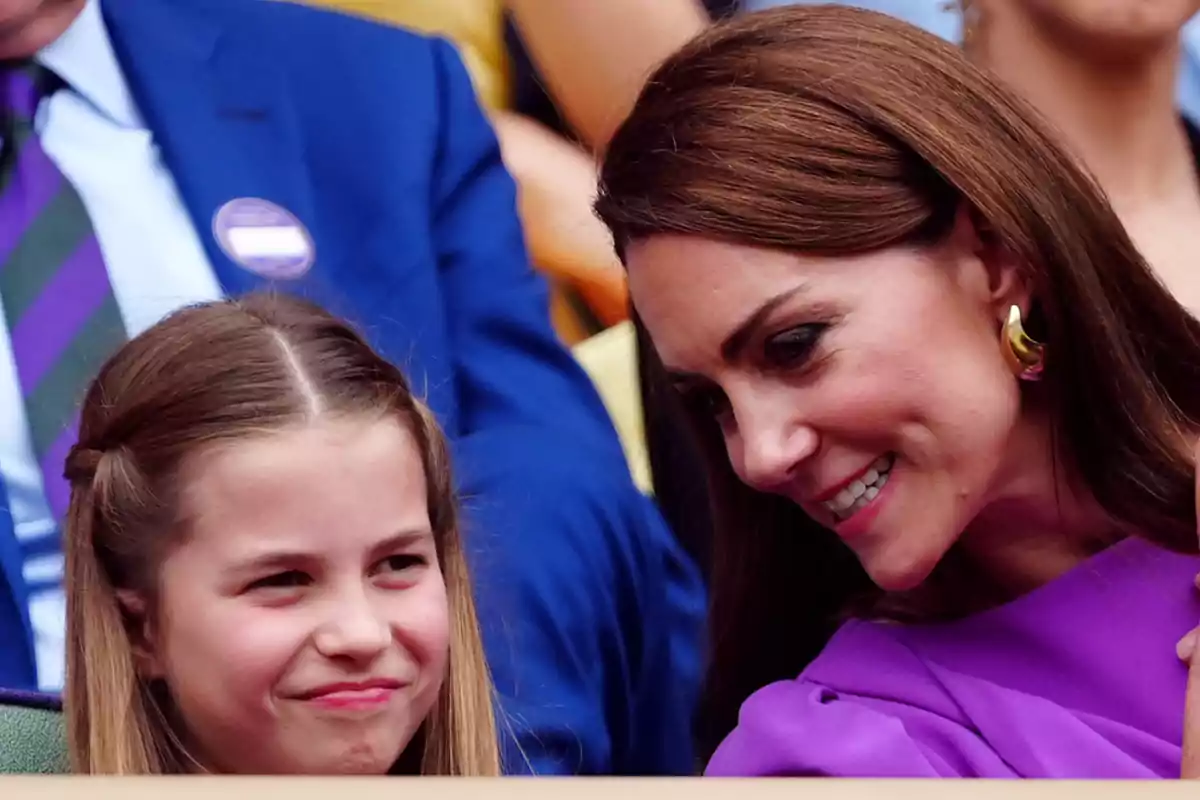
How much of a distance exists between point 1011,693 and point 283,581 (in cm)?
29

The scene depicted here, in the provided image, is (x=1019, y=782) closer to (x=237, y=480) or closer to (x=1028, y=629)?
(x=1028, y=629)

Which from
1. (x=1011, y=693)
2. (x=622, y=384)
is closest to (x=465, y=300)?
(x=622, y=384)

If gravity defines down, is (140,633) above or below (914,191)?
below

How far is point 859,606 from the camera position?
2.89ft

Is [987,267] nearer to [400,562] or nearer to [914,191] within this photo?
[914,191]

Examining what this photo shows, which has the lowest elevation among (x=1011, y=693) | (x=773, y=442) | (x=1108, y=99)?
(x=1011, y=693)

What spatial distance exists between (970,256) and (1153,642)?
17 centimetres

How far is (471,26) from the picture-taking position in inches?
38.0

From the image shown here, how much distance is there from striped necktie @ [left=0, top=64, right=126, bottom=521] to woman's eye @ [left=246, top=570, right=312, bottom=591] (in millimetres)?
131

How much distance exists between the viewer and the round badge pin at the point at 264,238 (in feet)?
2.86

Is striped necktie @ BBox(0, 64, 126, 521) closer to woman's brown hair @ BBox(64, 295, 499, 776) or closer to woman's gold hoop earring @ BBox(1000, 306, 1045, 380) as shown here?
woman's brown hair @ BBox(64, 295, 499, 776)

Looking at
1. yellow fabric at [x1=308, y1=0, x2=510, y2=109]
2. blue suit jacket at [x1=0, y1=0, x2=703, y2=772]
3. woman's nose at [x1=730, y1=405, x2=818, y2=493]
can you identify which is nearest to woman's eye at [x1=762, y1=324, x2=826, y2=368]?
woman's nose at [x1=730, y1=405, x2=818, y2=493]

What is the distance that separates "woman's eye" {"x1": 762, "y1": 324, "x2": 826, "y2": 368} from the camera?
0.79 m

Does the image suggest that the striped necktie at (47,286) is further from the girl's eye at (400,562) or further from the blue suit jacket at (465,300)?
the girl's eye at (400,562)
